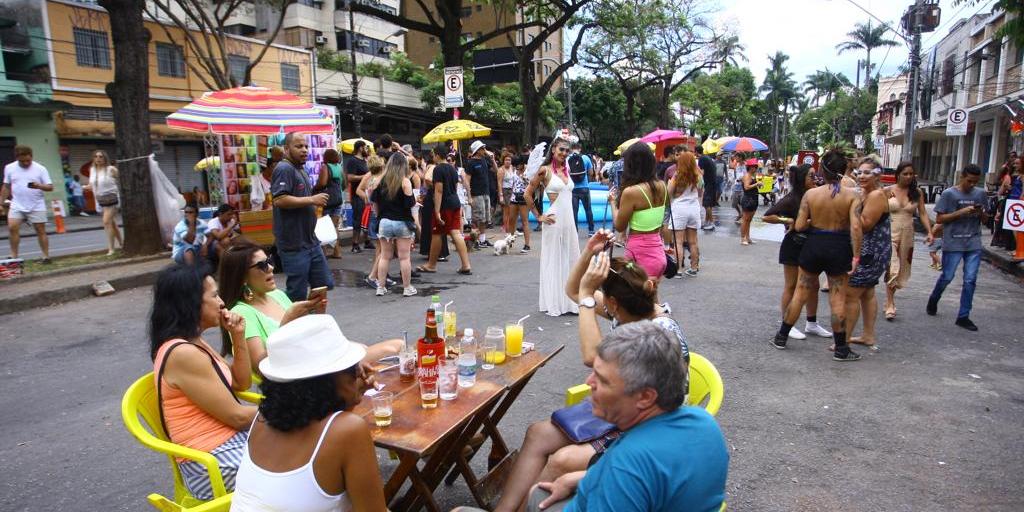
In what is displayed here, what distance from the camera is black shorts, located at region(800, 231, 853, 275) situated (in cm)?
516

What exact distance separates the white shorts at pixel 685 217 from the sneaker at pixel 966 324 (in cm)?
325

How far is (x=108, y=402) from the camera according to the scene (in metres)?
4.40

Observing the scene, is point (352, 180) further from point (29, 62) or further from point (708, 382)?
point (29, 62)

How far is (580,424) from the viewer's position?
2.50 m

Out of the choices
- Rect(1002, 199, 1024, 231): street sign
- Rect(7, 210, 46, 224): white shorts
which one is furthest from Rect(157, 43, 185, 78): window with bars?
Rect(1002, 199, 1024, 231): street sign

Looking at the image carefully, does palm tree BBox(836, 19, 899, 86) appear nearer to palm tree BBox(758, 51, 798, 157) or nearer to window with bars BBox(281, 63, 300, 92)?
palm tree BBox(758, 51, 798, 157)

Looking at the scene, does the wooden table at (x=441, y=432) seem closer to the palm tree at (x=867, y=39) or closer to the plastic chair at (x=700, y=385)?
the plastic chair at (x=700, y=385)

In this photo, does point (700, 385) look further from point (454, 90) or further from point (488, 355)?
point (454, 90)

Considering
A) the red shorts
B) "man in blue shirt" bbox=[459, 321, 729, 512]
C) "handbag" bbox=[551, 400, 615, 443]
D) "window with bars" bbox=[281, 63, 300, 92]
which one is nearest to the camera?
"man in blue shirt" bbox=[459, 321, 729, 512]

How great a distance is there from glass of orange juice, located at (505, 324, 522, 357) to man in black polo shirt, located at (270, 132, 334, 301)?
2.49 meters

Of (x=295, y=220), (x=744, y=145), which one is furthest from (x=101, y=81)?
(x=744, y=145)

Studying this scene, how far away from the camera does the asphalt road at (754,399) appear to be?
3240 millimetres

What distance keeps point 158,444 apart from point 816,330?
5625mm

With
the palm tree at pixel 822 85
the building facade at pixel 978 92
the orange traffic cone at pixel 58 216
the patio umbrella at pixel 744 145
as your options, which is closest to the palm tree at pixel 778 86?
the palm tree at pixel 822 85
